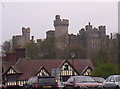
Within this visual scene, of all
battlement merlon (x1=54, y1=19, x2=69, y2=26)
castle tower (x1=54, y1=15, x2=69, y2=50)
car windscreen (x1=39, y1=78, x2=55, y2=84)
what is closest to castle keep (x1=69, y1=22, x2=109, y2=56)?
castle tower (x1=54, y1=15, x2=69, y2=50)

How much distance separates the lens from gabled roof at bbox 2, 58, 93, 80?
75.6 meters

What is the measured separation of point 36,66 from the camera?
77.6 meters

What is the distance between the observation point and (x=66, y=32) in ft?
471

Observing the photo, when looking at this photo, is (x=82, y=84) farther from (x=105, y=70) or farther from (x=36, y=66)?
(x=36, y=66)

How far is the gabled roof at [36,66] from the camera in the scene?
75.6m

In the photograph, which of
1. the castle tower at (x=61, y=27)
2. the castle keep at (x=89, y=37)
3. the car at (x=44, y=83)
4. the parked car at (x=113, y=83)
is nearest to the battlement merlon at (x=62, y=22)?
the castle tower at (x=61, y=27)

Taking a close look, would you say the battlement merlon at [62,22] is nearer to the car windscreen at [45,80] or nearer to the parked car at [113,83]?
the car windscreen at [45,80]

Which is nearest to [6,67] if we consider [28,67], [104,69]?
[28,67]

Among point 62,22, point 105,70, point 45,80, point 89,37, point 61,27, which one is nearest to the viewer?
point 45,80

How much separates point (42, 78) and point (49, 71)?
4630 centimetres

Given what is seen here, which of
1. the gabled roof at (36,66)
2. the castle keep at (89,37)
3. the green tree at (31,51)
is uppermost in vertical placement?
the castle keep at (89,37)

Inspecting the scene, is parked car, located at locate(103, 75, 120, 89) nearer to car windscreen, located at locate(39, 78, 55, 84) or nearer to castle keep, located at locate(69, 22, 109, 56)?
car windscreen, located at locate(39, 78, 55, 84)

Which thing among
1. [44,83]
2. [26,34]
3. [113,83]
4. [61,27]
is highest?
[61,27]

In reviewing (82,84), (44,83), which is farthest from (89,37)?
(82,84)
